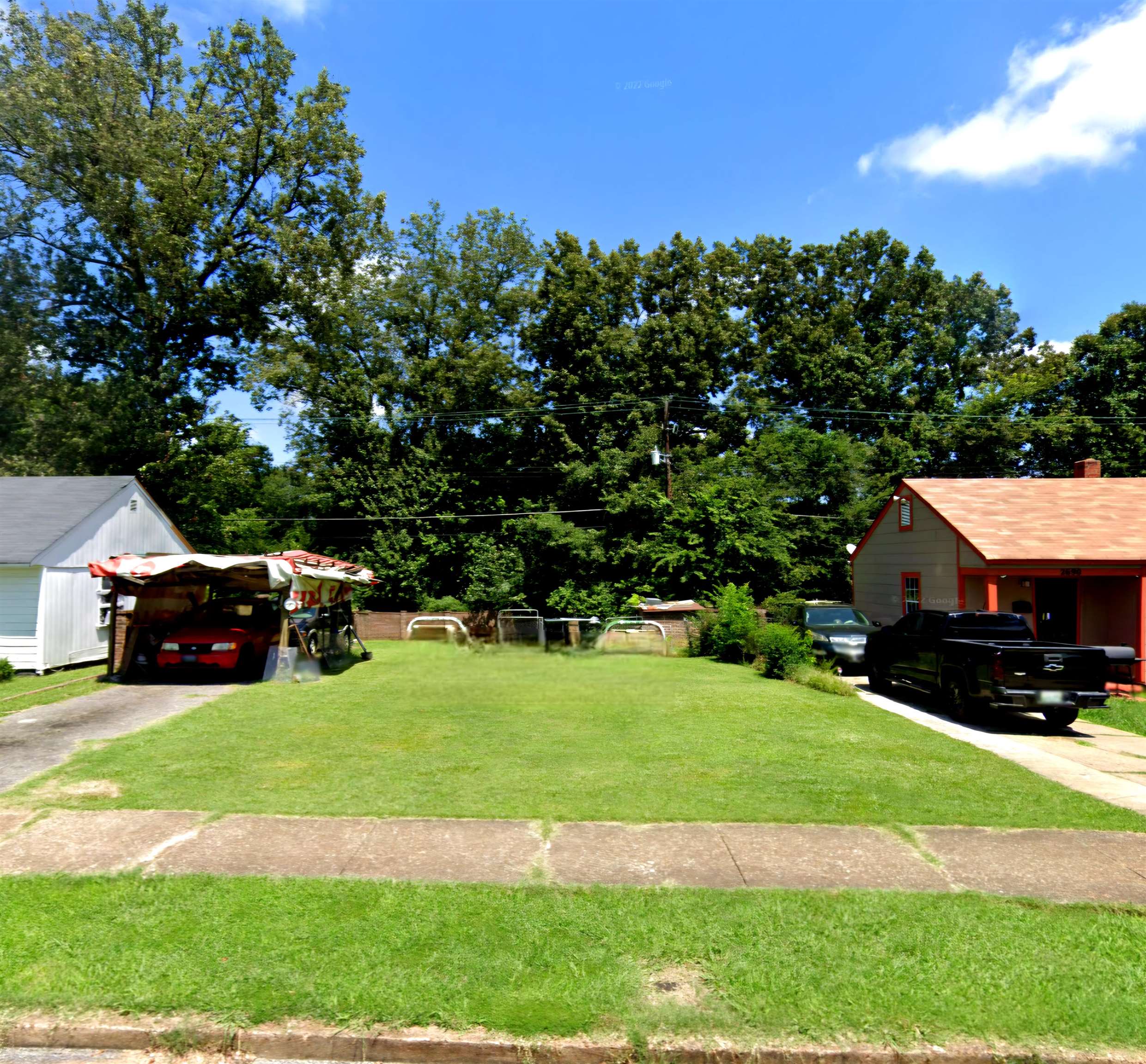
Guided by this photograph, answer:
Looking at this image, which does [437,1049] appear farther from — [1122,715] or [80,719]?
[1122,715]

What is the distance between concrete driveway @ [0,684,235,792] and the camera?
8.64m

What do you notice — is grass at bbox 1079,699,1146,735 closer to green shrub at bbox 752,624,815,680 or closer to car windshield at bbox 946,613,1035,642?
car windshield at bbox 946,613,1035,642

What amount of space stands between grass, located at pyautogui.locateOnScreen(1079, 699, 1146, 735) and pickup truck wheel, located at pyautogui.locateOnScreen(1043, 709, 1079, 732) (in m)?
0.68

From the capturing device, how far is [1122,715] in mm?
12773

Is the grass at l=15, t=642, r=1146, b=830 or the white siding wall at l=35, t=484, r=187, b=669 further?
the white siding wall at l=35, t=484, r=187, b=669

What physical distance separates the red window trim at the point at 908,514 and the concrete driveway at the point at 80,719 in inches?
627

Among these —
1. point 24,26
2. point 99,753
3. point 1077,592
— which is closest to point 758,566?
point 1077,592

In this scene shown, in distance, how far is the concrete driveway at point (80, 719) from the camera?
8641mm

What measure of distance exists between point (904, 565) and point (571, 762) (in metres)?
14.5

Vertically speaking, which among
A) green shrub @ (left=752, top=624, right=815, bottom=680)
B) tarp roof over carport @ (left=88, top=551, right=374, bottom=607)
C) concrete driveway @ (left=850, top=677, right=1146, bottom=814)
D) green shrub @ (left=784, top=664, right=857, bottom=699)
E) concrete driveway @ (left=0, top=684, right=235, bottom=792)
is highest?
tarp roof over carport @ (left=88, top=551, right=374, bottom=607)

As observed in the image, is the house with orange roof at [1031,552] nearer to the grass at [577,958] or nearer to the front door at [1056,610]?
the front door at [1056,610]

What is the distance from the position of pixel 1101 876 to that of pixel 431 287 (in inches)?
1318

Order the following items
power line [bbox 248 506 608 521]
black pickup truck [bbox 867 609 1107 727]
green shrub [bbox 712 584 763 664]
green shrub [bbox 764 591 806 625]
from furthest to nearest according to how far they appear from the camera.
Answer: power line [bbox 248 506 608 521], green shrub [bbox 764 591 806 625], green shrub [bbox 712 584 763 664], black pickup truck [bbox 867 609 1107 727]

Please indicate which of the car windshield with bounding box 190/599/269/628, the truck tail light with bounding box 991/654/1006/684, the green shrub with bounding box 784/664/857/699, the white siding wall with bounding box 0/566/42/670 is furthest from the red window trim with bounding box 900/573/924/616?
the white siding wall with bounding box 0/566/42/670
